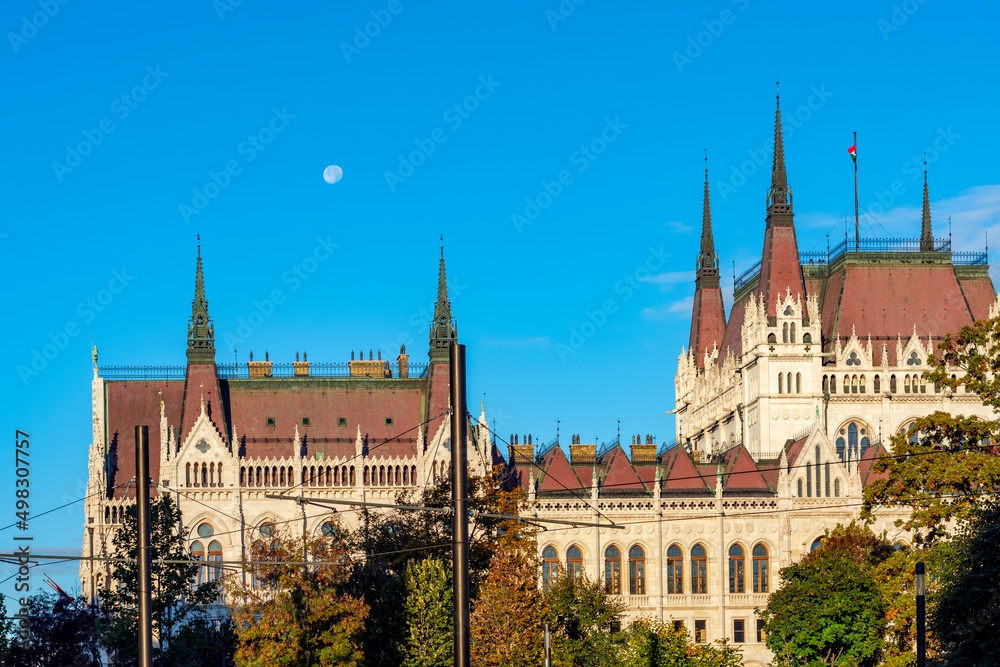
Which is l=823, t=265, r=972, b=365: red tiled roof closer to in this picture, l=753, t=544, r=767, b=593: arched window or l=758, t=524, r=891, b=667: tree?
l=753, t=544, r=767, b=593: arched window

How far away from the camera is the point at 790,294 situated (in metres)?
94.1

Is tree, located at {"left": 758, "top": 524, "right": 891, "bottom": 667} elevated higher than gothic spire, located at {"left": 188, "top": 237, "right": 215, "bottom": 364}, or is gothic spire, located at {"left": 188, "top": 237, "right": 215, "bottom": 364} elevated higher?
gothic spire, located at {"left": 188, "top": 237, "right": 215, "bottom": 364}

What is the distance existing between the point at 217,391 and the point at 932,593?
5563 cm

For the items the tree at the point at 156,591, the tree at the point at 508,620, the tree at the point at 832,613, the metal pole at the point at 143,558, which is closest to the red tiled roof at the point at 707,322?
the tree at the point at 832,613

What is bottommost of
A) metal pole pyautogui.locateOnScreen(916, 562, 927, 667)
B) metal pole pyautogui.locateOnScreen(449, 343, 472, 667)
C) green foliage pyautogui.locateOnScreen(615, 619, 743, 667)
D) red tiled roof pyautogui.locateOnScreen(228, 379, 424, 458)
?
green foliage pyautogui.locateOnScreen(615, 619, 743, 667)

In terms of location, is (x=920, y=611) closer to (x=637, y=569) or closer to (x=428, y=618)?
(x=428, y=618)

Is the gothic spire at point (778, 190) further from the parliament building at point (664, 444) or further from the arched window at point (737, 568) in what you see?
the arched window at point (737, 568)

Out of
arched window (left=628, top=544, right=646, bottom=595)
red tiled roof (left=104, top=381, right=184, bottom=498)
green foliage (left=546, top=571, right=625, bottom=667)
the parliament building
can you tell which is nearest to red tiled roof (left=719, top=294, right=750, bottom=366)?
the parliament building

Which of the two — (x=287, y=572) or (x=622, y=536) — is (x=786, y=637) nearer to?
(x=622, y=536)

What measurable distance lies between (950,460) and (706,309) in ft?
209

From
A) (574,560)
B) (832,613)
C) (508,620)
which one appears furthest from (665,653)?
(574,560)

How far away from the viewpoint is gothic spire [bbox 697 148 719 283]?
114062mm

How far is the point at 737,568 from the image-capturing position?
86562 mm

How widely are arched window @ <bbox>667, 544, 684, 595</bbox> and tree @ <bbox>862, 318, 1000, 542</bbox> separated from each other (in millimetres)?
34083
